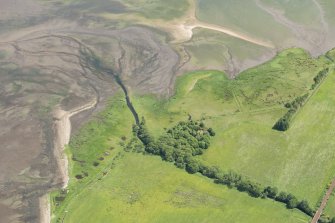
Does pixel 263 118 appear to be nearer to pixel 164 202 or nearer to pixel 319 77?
pixel 319 77

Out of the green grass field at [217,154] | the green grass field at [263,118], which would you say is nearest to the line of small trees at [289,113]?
the green grass field at [217,154]

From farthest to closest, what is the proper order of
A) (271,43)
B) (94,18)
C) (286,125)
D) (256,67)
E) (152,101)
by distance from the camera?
(94,18) < (271,43) < (256,67) < (152,101) < (286,125)

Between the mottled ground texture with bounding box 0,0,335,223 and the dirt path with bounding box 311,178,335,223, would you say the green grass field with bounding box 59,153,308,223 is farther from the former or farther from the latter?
the mottled ground texture with bounding box 0,0,335,223

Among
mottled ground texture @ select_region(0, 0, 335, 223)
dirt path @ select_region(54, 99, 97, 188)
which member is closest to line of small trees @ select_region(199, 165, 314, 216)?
dirt path @ select_region(54, 99, 97, 188)

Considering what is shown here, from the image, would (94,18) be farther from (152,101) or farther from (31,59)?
(152,101)

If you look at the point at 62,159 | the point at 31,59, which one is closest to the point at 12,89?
the point at 31,59

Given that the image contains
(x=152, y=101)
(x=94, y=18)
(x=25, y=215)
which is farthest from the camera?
(x=94, y=18)

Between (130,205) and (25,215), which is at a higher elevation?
(130,205)
